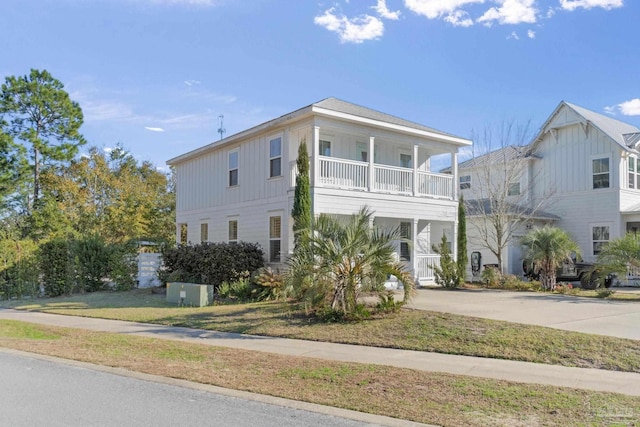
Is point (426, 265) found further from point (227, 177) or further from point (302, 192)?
point (227, 177)

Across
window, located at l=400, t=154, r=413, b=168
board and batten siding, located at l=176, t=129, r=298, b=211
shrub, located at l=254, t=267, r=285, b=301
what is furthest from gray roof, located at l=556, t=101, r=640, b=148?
shrub, located at l=254, t=267, r=285, b=301

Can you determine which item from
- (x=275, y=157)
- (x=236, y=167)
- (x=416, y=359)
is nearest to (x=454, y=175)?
(x=275, y=157)

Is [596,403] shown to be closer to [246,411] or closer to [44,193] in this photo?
[246,411]

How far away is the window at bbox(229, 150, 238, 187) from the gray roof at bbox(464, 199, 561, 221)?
10387 millimetres

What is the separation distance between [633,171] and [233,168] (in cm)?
1992

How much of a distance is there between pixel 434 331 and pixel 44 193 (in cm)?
3144

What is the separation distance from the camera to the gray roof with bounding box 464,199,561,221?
24531 millimetres

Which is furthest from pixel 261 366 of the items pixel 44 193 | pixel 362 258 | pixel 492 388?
pixel 44 193

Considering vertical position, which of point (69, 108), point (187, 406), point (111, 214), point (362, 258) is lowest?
point (187, 406)

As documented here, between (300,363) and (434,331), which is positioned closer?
(300,363)

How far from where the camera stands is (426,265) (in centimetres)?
2109

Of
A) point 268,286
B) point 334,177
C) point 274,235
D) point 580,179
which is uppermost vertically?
point 580,179

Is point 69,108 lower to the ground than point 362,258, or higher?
higher

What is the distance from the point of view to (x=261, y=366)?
320 inches
